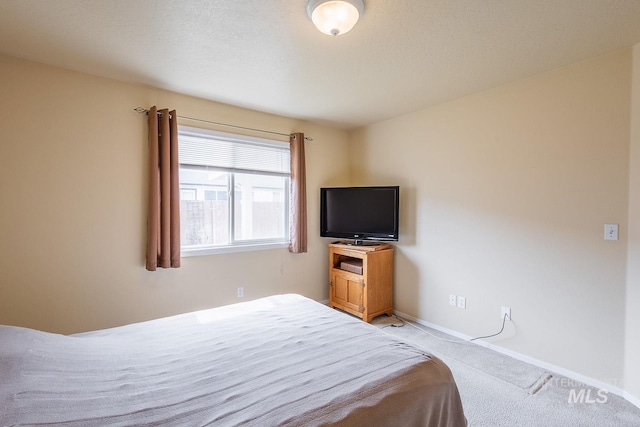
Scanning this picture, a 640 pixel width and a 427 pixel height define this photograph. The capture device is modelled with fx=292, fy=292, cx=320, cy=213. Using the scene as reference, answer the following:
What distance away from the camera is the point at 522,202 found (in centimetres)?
254

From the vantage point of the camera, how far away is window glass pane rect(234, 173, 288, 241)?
339cm

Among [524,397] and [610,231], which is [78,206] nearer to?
[524,397]

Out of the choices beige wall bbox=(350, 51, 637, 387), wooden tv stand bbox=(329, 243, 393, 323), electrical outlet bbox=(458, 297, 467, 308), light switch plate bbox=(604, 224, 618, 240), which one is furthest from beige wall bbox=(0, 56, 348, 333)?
light switch plate bbox=(604, 224, 618, 240)

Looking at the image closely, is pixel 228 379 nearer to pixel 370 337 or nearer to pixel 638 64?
pixel 370 337

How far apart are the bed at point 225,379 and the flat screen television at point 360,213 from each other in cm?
191

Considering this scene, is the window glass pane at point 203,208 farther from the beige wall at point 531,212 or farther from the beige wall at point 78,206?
the beige wall at point 531,212

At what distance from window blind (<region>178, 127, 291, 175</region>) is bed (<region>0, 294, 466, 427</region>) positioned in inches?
74.3

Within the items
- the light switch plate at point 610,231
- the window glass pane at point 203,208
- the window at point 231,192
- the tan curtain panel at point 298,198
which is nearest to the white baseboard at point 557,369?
the light switch plate at point 610,231

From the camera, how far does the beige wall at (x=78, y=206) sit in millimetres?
2221

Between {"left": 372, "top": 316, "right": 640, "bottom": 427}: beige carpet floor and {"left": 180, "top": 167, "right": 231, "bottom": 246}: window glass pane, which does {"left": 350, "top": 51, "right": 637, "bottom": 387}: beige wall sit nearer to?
{"left": 372, "top": 316, "right": 640, "bottom": 427}: beige carpet floor

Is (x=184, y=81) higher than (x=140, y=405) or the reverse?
higher

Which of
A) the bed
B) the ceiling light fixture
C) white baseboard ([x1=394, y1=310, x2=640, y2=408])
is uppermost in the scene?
the ceiling light fixture

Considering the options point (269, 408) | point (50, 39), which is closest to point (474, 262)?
point (269, 408)

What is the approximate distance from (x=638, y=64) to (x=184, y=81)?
342 centimetres
